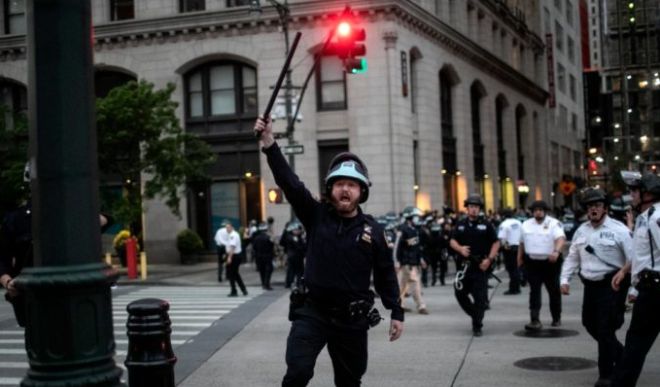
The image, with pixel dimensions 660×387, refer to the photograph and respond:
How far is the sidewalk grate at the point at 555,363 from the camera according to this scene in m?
8.80

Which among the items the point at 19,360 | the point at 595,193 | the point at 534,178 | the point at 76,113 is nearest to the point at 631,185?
the point at 595,193

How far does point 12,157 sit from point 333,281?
23031 mm

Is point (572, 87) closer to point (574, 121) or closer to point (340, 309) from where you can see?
point (574, 121)

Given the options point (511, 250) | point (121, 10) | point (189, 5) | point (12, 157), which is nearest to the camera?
point (511, 250)

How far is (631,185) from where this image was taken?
7.62 meters

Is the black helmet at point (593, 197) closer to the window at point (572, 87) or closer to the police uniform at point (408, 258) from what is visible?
the police uniform at point (408, 258)

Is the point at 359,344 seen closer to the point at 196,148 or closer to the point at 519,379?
the point at 519,379

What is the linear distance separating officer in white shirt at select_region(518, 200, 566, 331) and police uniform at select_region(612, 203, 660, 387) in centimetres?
491

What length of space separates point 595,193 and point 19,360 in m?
7.31

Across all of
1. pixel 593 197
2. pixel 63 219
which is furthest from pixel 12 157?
pixel 63 219

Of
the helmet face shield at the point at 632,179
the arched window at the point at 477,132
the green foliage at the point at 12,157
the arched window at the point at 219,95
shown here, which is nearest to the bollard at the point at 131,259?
the green foliage at the point at 12,157

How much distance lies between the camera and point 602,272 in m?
8.04

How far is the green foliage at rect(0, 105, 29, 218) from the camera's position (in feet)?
77.4

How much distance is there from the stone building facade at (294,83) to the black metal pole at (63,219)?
25831 millimetres
